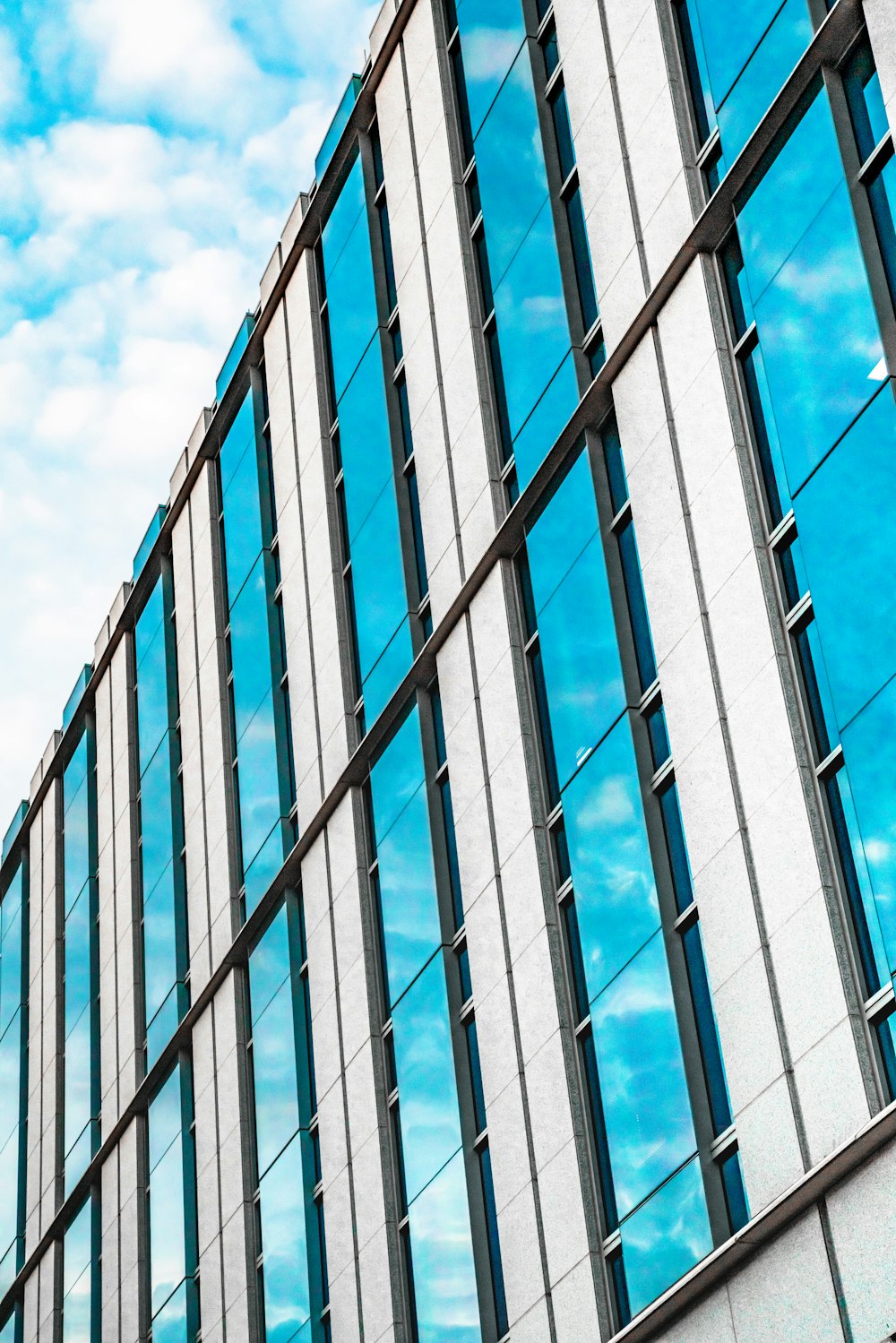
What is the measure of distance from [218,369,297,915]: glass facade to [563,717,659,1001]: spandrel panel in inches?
422

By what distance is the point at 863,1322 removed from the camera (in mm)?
18844

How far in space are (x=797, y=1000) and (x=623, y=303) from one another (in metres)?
9.69

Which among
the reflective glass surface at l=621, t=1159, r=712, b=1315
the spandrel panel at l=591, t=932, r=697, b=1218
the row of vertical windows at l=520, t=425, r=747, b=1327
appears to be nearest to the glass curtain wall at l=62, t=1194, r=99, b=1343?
the row of vertical windows at l=520, t=425, r=747, b=1327

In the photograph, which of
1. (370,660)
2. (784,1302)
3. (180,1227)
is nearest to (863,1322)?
(784,1302)

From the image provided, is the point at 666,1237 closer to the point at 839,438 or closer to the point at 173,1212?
the point at 839,438

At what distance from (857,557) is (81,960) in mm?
28884

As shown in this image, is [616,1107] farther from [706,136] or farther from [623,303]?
[706,136]

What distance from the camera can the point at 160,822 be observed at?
42.1 metres

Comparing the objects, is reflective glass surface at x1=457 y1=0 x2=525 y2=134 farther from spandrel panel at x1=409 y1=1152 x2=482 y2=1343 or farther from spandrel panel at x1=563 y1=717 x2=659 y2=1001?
spandrel panel at x1=409 y1=1152 x2=482 y2=1343

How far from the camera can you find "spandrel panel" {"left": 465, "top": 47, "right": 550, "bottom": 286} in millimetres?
29438

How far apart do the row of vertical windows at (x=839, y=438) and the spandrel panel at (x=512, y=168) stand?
6.00m

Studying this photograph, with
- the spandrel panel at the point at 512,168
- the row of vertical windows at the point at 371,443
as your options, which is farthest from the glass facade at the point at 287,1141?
the spandrel panel at the point at 512,168

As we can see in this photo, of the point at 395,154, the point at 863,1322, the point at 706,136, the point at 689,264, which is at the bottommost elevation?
the point at 863,1322

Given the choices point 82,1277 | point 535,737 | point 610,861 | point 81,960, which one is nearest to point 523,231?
point 535,737
